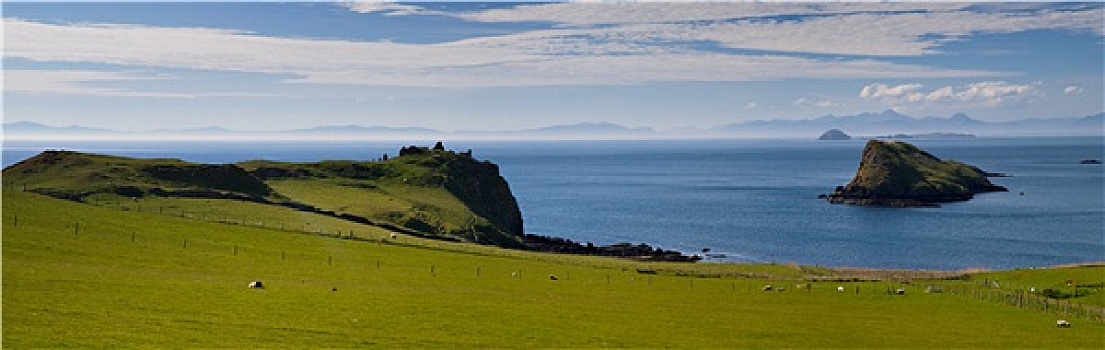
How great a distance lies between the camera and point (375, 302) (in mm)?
54062

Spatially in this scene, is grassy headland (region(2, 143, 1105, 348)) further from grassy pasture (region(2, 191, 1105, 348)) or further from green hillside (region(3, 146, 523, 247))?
green hillside (region(3, 146, 523, 247))

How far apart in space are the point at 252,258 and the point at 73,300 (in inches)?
1268

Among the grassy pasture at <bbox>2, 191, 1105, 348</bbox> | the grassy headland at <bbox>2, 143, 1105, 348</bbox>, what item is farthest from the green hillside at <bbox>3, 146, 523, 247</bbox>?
the grassy pasture at <bbox>2, 191, 1105, 348</bbox>

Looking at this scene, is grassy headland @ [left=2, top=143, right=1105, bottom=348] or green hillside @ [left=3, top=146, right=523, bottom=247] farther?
green hillside @ [left=3, top=146, right=523, bottom=247]

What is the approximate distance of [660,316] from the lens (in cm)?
5991

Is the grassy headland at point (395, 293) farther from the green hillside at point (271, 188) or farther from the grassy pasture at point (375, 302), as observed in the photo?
the green hillside at point (271, 188)

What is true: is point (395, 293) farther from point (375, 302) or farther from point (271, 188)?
point (271, 188)

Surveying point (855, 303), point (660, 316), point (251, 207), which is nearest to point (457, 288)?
point (660, 316)

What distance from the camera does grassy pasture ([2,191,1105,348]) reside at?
4112 centimetres

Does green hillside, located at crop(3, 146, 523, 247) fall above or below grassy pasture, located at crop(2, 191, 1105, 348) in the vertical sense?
above

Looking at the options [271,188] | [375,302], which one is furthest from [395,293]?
[271,188]

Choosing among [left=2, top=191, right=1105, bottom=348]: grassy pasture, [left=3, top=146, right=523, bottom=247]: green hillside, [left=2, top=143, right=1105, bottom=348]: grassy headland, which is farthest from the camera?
[left=3, top=146, right=523, bottom=247]: green hillside

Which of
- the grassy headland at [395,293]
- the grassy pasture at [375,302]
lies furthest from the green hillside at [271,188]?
the grassy pasture at [375,302]

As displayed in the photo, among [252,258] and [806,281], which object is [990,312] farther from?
[252,258]
